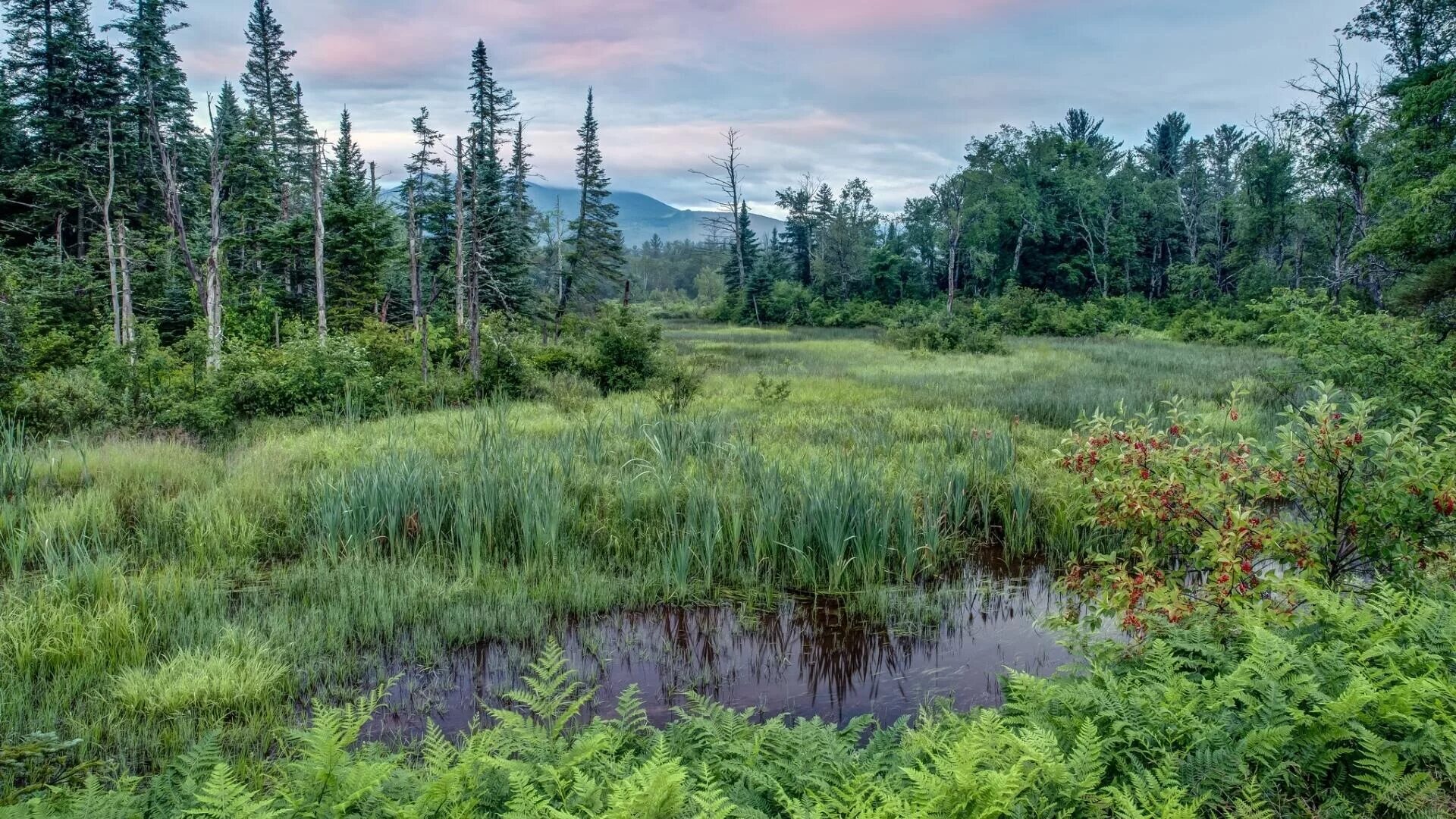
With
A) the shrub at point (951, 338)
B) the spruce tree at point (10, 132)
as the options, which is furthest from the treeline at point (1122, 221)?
the spruce tree at point (10, 132)

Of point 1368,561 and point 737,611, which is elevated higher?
point 1368,561

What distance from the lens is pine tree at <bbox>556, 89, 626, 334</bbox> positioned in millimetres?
33531

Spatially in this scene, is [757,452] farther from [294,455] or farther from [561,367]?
[561,367]

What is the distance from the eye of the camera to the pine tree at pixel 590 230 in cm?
3353

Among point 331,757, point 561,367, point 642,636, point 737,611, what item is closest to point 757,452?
point 737,611

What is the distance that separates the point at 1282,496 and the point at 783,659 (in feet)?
10.5

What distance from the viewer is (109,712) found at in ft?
12.5

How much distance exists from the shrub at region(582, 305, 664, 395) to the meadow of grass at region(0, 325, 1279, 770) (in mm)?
4806

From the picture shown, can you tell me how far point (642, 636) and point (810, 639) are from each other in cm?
127

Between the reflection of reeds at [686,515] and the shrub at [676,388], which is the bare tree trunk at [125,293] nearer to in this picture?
the shrub at [676,388]

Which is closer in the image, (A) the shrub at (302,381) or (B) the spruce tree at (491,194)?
(A) the shrub at (302,381)

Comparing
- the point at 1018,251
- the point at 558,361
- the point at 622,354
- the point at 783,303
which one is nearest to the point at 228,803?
the point at 622,354

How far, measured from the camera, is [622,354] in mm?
16125

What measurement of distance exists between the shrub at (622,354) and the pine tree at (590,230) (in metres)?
Answer: 17.3
